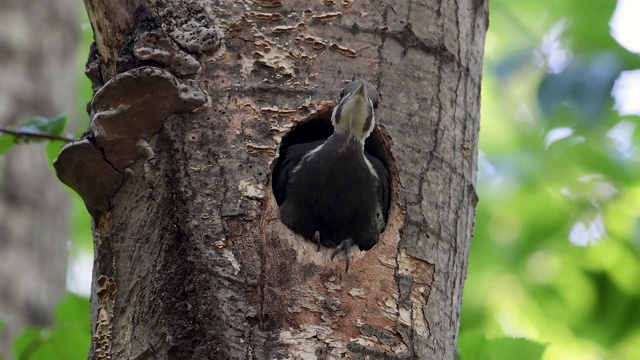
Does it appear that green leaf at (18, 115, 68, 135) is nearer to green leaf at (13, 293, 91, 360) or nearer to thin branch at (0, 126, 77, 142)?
thin branch at (0, 126, 77, 142)

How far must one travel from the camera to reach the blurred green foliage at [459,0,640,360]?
4688 mm

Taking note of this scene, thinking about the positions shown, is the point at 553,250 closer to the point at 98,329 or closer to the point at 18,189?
the point at 18,189

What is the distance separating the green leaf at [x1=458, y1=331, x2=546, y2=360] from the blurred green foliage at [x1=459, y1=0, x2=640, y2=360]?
1709 mm

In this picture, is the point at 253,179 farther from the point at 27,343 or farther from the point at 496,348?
the point at 27,343

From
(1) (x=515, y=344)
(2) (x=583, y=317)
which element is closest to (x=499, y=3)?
(2) (x=583, y=317)

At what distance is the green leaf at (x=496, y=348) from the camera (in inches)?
109

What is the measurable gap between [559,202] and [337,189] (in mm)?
2916

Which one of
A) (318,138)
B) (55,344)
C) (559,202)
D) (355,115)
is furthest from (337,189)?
(559,202)

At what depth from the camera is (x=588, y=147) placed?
5.19 metres

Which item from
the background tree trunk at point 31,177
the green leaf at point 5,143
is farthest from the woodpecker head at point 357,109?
the background tree trunk at point 31,177

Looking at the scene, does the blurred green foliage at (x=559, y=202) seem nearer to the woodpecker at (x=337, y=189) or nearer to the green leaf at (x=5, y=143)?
the woodpecker at (x=337, y=189)

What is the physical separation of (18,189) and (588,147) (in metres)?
3.57

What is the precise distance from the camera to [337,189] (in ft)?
10.4

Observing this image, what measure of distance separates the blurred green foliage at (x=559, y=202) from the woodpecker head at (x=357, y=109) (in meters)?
1.78
